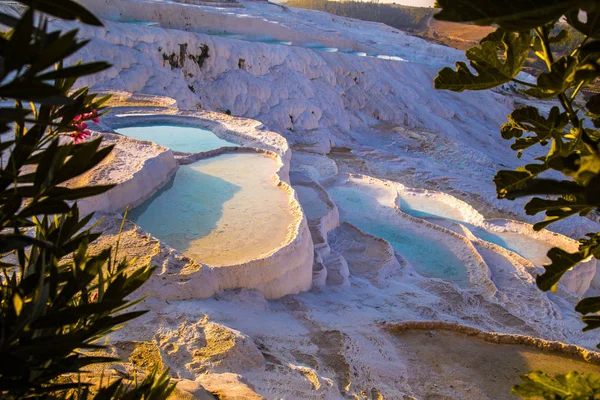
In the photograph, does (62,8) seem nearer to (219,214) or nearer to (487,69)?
(487,69)

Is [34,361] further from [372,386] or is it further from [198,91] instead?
[198,91]

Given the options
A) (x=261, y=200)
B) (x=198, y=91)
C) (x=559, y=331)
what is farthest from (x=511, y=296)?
(x=198, y=91)

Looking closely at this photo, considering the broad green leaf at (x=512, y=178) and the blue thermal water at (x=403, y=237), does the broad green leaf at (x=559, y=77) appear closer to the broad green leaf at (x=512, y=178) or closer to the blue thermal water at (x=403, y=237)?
the broad green leaf at (x=512, y=178)

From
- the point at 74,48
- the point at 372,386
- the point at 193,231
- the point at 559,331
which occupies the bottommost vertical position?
the point at 559,331

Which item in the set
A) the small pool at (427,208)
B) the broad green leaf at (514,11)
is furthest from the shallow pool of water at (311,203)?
the broad green leaf at (514,11)

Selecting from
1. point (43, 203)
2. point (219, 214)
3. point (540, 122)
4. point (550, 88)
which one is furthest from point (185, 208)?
point (550, 88)

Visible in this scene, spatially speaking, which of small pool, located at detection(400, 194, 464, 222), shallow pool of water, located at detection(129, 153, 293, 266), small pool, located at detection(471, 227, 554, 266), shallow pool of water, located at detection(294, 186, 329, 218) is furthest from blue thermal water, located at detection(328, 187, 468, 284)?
shallow pool of water, located at detection(129, 153, 293, 266)
